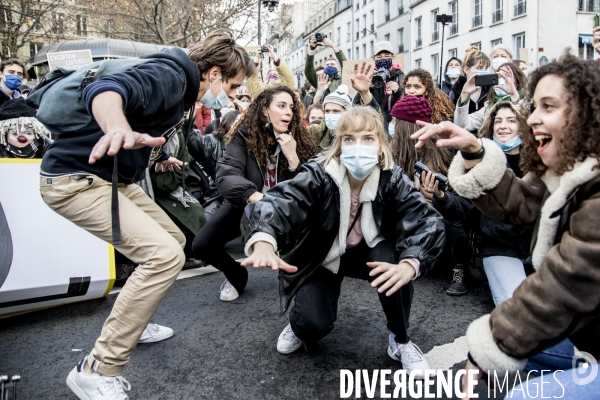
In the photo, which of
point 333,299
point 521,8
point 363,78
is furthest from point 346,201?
point 521,8

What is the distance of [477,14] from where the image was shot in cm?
2959

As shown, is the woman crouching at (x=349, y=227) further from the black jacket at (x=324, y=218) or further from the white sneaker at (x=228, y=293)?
the white sneaker at (x=228, y=293)

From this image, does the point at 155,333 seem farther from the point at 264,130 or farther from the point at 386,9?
the point at 386,9

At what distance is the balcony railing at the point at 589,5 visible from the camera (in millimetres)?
23844

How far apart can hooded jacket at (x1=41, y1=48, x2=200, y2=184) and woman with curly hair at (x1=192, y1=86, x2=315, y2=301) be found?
1.23 meters

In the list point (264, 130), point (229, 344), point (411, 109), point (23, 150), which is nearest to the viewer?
point (229, 344)

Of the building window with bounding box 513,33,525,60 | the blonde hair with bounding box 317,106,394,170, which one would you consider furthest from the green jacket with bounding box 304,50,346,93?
the building window with bounding box 513,33,525,60

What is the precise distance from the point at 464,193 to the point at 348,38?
195 ft

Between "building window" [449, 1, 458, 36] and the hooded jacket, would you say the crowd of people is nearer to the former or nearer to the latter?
the hooded jacket

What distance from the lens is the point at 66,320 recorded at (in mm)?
3486

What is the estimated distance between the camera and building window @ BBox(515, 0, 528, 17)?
82.4 feet

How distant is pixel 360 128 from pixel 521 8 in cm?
2727

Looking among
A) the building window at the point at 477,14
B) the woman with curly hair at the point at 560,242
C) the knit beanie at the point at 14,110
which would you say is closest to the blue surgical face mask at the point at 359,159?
the woman with curly hair at the point at 560,242

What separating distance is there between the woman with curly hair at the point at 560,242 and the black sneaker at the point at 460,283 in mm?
2058
